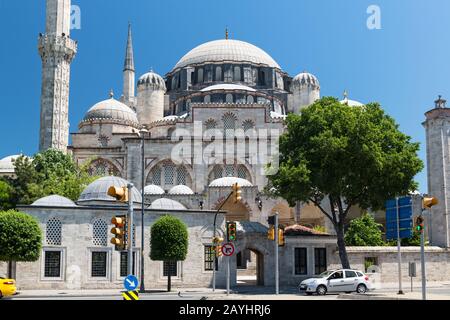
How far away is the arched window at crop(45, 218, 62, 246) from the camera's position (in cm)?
3200

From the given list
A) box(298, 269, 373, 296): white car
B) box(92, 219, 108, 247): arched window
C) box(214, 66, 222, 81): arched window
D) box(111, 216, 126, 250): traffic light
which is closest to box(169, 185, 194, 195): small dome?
box(92, 219, 108, 247): arched window

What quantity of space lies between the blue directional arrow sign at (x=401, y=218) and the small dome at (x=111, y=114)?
4403 cm

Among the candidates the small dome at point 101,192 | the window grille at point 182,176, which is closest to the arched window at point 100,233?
the small dome at point 101,192

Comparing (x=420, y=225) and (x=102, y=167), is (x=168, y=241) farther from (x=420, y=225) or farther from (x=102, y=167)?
(x=102, y=167)

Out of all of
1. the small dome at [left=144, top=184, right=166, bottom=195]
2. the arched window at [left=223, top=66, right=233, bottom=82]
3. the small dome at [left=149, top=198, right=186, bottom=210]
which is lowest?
the small dome at [left=149, top=198, right=186, bottom=210]

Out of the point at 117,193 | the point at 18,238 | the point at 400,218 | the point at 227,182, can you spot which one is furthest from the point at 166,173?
the point at 117,193

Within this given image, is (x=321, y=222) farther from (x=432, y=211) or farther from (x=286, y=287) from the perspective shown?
(x=286, y=287)

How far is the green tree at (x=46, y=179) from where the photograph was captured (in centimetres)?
4417

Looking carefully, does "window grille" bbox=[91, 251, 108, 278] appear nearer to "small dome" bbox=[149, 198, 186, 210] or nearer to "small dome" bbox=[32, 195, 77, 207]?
"small dome" bbox=[32, 195, 77, 207]

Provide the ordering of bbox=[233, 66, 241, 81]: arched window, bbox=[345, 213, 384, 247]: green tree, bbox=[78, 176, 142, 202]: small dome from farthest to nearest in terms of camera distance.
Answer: bbox=[233, 66, 241, 81]: arched window
bbox=[345, 213, 384, 247]: green tree
bbox=[78, 176, 142, 202]: small dome

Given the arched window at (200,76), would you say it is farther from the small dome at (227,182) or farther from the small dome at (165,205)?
the small dome at (165,205)

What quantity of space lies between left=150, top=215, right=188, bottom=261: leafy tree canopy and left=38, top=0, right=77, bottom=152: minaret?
27.9m

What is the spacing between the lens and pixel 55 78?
55.6 meters
